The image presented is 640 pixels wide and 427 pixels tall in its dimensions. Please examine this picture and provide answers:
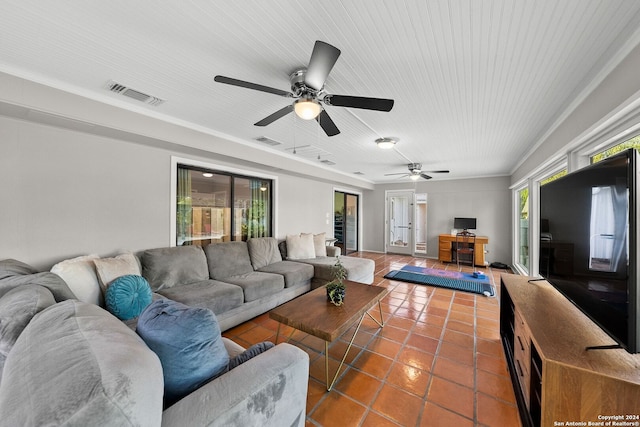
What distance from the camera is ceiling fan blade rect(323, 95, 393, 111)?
171 centimetres

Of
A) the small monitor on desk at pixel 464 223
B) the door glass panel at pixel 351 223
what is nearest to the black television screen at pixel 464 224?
the small monitor on desk at pixel 464 223

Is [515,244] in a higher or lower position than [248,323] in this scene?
A: higher

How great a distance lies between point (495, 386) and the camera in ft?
6.20

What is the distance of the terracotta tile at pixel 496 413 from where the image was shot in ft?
5.16

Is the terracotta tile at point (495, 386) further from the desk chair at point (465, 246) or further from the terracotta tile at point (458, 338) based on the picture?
the desk chair at point (465, 246)

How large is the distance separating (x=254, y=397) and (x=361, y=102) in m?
1.88

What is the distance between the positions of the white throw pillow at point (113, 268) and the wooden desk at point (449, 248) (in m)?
6.71

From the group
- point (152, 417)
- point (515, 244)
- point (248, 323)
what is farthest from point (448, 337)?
point (515, 244)

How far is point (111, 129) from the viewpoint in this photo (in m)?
2.43

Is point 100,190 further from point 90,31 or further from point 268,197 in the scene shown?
point 268,197

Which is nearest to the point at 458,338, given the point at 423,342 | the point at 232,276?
the point at 423,342

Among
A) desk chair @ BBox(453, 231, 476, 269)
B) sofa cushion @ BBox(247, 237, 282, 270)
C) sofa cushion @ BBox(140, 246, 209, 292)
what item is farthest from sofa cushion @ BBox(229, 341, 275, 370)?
desk chair @ BBox(453, 231, 476, 269)

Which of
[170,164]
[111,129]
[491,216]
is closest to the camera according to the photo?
[111,129]

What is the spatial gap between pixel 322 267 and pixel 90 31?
3.44m
